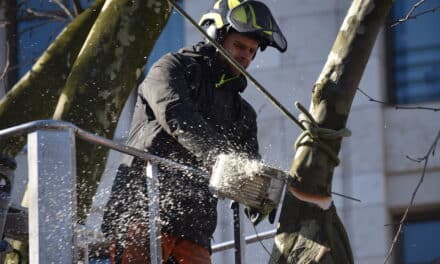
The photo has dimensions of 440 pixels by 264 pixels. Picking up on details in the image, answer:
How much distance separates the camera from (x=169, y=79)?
6.84 metres

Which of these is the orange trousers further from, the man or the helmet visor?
the helmet visor

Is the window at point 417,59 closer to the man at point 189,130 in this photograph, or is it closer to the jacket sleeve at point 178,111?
the man at point 189,130

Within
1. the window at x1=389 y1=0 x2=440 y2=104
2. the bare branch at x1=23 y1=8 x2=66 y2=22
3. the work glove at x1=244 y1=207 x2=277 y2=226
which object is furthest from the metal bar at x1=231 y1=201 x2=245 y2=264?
the window at x1=389 y1=0 x2=440 y2=104

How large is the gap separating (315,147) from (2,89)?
7133 millimetres

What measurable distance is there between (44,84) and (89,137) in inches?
113

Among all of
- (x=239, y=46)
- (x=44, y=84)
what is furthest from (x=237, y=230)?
(x=44, y=84)

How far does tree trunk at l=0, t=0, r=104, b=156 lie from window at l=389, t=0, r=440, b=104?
19.1 feet

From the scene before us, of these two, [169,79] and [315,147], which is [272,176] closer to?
[315,147]

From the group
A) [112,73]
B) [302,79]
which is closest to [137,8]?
[112,73]

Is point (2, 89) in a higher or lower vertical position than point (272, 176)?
higher

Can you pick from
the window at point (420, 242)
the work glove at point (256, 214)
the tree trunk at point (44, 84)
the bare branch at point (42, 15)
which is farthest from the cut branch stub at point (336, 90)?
the window at point (420, 242)

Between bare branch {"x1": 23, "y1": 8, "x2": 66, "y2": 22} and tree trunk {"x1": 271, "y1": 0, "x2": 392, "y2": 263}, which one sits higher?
bare branch {"x1": 23, "y1": 8, "x2": 66, "y2": 22}

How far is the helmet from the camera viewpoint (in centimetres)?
712

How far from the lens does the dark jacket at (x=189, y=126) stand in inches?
264
